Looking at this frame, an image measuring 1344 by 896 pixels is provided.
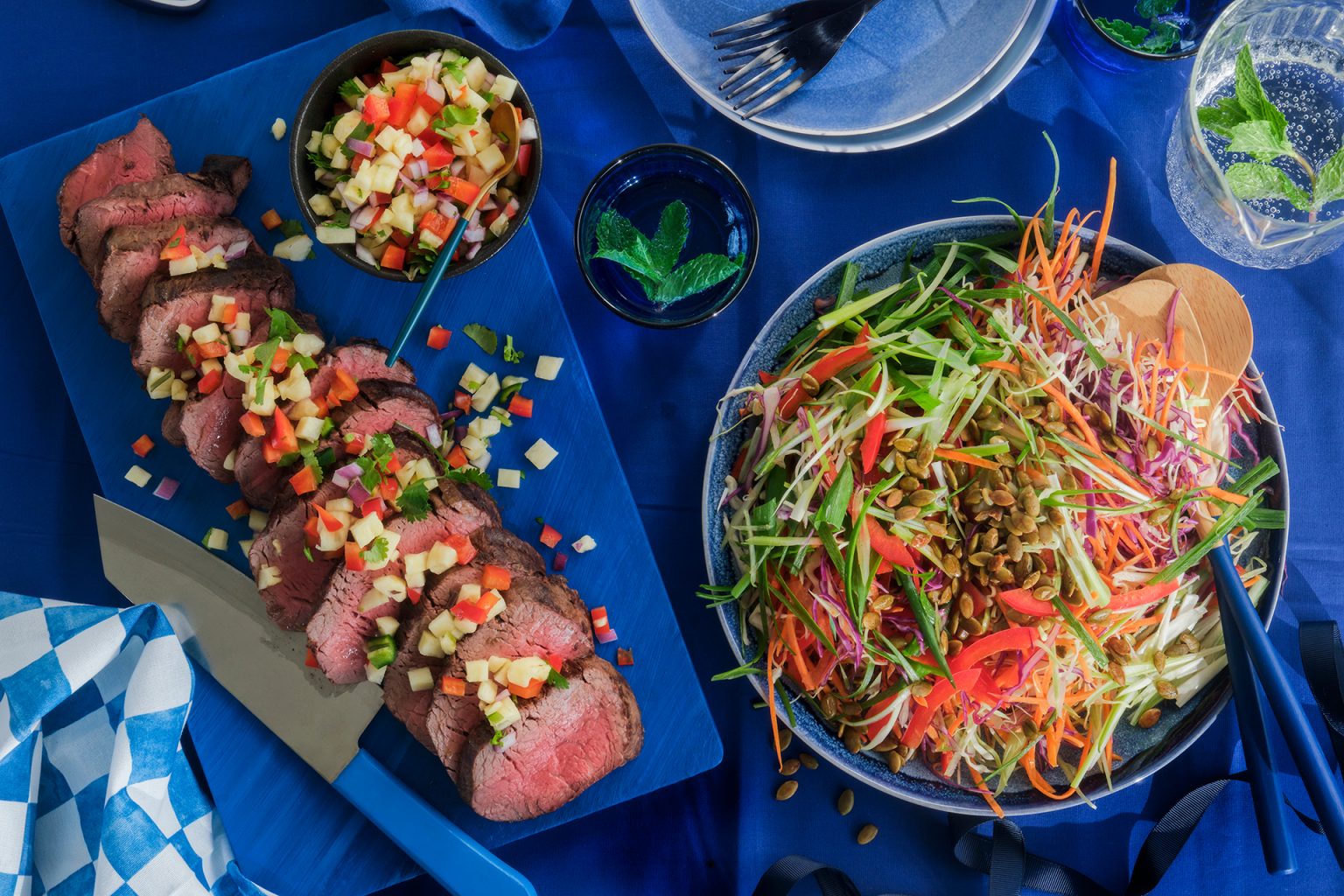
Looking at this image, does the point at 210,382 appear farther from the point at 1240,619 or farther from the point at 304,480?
the point at 1240,619

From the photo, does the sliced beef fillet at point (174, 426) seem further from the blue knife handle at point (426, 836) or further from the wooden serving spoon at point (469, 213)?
the blue knife handle at point (426, 836)

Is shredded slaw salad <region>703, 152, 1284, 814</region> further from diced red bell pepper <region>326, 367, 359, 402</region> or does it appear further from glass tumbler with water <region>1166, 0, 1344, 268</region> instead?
diced red bell pepper <region>326, 367, 359, 402</region>

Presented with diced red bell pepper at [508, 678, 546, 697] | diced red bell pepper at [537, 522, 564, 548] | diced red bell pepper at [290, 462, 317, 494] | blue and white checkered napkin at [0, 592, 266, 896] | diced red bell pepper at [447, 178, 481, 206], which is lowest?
blue and white checkered napkin at [0, 592, 266, 896]

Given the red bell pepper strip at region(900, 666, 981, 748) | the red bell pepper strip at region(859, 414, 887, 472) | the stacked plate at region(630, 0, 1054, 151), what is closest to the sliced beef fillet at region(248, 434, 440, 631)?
the red bell pepper strip at region(859, 414, 887, 472)

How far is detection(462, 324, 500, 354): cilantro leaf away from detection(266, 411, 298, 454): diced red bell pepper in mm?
478

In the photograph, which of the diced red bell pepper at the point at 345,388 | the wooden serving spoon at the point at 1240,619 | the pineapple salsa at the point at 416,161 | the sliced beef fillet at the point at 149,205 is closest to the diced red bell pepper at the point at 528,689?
the diced red bell pepper at the point at 345,388

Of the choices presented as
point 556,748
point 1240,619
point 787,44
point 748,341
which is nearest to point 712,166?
point 787,44

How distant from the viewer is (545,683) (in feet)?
6.91

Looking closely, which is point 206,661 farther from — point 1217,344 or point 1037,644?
point 1217,344

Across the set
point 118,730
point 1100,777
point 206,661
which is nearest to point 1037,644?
point 1100,777

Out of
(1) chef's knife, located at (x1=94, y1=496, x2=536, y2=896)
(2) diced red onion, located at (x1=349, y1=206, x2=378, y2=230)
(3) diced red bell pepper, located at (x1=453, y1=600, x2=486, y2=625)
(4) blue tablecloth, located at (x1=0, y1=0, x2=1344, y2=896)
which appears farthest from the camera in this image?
(4) blue tablecloth, located at (x1=0, y1=0, x2=1344, y2=896)

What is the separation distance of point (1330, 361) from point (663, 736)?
1.91 m

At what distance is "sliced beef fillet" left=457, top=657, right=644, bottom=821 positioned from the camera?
208 cm

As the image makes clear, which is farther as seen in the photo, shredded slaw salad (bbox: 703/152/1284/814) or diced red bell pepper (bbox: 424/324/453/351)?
diced red bell pepper (bbox: 424/324/453/351)
